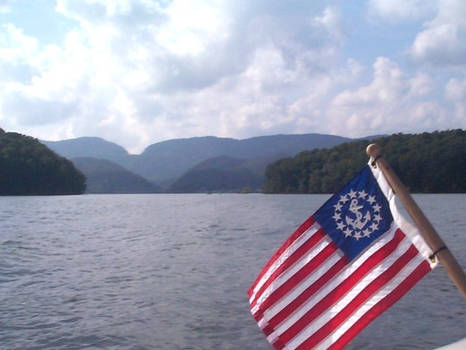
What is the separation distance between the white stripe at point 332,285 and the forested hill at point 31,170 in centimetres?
14505

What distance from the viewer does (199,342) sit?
12.4 metres

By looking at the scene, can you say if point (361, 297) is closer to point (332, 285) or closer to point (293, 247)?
point (332, 285)

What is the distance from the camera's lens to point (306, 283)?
187 inches

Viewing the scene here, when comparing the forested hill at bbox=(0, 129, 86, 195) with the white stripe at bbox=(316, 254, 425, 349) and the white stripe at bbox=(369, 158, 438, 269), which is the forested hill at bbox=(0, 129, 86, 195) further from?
the white stripe at bbox=(369, 158, 438, 269)

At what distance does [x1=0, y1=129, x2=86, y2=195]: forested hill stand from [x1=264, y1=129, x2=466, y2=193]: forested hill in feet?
197

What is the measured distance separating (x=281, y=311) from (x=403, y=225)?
4.13ft

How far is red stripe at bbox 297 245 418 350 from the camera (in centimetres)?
445

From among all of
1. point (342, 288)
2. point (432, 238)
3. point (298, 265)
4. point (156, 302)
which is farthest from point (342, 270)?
point (156, 302)

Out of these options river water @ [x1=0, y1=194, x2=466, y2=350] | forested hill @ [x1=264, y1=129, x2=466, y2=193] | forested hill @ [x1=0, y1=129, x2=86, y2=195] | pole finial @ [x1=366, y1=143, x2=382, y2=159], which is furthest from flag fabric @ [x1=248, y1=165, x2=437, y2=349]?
forested hill @ [x1=0, y1=129, x2=86, y2=195]

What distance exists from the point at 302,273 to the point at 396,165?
127337mm

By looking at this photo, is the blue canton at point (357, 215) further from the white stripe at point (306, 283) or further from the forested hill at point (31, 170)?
the forested hill at point (31, 170)

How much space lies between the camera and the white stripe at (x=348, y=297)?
14.7 ft

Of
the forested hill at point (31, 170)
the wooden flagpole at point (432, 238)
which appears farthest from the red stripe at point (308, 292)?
the forested hill at point (31, 170)

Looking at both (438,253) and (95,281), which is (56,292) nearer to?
(95,281)
